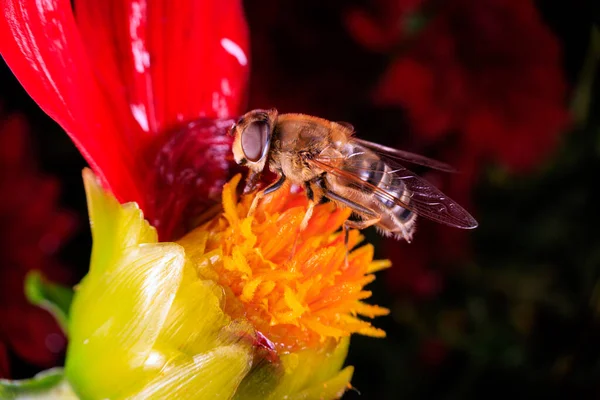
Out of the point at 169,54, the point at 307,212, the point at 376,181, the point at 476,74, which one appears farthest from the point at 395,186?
the point at 476,74

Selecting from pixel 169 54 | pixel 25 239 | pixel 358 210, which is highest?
pixel 169 54

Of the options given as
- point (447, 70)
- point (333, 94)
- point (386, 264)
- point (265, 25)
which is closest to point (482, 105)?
point (447, 70)

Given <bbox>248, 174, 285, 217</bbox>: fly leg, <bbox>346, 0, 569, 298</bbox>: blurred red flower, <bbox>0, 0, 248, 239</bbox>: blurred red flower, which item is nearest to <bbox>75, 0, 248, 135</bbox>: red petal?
<bbox>0, 0, 248, 239</bbox>: blurred red flower

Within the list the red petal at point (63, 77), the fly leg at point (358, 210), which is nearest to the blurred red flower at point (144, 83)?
the red petal at point (63, 77)

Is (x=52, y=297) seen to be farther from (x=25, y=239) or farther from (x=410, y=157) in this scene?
(x=410, y=157)

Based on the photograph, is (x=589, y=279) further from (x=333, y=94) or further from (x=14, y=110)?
(x=14, y=110)

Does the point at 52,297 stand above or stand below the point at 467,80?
below

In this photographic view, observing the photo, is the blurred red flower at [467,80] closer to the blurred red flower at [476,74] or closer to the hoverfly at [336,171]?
the blurred red flower at [476,74]

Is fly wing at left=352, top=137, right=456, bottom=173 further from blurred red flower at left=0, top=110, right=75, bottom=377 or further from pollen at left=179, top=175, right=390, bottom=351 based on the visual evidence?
blurred red flower at left=0, top=110, right=75, bottom=377
